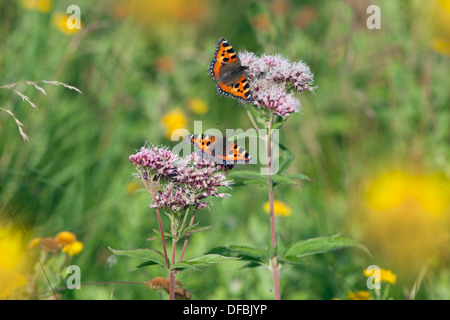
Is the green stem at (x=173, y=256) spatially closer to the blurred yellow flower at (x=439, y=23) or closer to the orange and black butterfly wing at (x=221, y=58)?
the orange and black butterfly wing at (x=221, y=58)

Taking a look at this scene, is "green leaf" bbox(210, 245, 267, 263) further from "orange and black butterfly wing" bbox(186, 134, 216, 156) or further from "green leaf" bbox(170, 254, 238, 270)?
"orange and black butterfly wing" bbox(186, 134, 216, 156)

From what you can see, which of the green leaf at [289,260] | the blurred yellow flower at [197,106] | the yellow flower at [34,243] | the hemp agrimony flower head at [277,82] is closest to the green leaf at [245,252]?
the green leaf at [289,260]

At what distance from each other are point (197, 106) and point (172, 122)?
1.30 ft

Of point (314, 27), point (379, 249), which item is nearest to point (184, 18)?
point (314, 27)

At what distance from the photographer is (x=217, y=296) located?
274 centimetres

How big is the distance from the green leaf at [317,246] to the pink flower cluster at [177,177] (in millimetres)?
474

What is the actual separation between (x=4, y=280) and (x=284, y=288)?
67.6 inches

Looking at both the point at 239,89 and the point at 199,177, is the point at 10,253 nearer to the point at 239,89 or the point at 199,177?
the point at 199,177

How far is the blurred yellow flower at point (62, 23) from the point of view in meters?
4.23

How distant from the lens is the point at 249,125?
4.48 meters

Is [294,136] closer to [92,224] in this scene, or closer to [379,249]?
[379,249]

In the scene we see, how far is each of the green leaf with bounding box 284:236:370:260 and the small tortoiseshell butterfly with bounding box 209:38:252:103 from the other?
28.5 inches

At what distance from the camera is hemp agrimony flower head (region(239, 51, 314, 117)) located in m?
2.11

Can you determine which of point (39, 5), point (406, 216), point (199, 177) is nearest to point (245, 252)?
point (199, 177)
